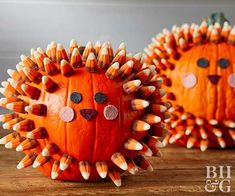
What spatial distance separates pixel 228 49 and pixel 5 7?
1.06 metres

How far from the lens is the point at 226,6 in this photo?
2385 mm

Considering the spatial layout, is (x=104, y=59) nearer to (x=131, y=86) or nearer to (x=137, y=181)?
(x=131, y=86)

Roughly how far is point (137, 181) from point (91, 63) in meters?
0.24

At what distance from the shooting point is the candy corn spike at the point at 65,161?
95 cm

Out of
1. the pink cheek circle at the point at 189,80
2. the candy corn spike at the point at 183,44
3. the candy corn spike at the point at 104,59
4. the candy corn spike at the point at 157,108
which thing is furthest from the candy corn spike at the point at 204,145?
the candy corn spike at the point at 104,59

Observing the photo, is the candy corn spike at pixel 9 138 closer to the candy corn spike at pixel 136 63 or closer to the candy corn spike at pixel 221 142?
the candy corn spike at pixel 136 63

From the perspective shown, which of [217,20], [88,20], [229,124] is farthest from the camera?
[88,20]

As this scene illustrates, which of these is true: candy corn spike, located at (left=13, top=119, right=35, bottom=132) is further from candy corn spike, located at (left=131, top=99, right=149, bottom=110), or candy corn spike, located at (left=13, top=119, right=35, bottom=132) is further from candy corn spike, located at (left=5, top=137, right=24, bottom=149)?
candy corn spike, located at (left=131, top=99, right=149, bottom=110)

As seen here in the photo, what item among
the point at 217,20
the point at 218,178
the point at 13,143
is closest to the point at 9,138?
the point at 13,143

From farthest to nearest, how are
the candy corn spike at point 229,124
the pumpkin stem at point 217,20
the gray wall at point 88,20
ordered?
the gray wall at point 88,20, the pumpkin stem at point 217,20, the candy corn spike at point 229,124

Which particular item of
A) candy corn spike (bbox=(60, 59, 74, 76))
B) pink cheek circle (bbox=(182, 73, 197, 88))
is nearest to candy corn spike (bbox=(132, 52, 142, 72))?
candy corn spike (bbox=(60, 59, 74, 76))

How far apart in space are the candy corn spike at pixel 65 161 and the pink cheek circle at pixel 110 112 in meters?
0.10

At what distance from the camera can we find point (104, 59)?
981 mm

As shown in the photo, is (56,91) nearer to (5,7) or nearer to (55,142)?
(55,142)
